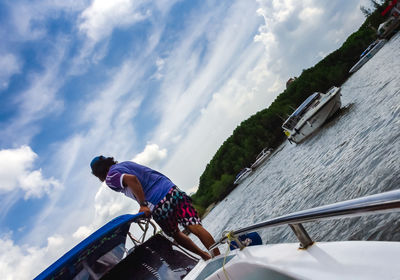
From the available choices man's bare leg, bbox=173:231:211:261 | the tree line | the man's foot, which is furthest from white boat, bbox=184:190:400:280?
the tree line

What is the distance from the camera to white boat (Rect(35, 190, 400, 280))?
0.99m

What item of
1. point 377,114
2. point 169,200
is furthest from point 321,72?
point 169,200

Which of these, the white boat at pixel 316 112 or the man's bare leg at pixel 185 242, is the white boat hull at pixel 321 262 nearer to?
the man's bare leg at pixel 185 242

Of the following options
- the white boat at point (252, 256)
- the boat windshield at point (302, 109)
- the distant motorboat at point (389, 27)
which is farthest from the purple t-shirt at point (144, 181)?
the distant motorboat at point (389, 27)

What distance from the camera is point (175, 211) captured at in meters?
3.29

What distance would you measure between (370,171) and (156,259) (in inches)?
224

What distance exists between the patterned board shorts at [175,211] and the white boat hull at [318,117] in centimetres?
1886

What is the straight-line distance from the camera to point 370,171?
629cm

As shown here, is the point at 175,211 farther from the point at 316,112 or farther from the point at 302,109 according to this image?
the point at 302,109

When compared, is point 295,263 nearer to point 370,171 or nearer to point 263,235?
point 370,171

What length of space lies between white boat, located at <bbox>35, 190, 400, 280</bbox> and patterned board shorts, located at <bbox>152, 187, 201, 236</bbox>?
285 mm

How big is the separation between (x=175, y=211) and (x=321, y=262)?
222cm

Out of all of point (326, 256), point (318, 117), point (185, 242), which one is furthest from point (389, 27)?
point (326, 256)

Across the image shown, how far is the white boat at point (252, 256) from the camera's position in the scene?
0.99 meters
